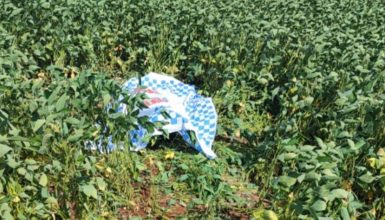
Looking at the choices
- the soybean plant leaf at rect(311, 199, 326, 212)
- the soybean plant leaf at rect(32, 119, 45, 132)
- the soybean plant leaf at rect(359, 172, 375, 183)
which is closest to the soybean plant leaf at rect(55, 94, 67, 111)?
the soybean plant leaf at rect(32, 119, 45, 132)

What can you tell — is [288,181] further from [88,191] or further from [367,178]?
[88,191]

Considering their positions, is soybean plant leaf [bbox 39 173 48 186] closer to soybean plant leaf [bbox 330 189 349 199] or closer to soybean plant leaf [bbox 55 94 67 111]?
soybean plant leaf [bbox 55 94 67 111]

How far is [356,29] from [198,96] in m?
1.94

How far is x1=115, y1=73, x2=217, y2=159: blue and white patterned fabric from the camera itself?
400 cm

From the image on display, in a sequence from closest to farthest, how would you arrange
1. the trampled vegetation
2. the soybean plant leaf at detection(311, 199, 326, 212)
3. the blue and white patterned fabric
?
1. the soybean plant leaf at detection(311, 199, 326, 212)
2. the trampled vegetation
3. the blue and white patterned fabric

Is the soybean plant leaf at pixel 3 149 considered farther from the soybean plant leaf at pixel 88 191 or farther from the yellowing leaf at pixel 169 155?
the yellowing leaf at pixel 169 155

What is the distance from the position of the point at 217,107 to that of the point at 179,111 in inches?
25.9

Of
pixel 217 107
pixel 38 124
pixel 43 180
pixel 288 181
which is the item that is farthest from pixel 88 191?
pixel 217 107

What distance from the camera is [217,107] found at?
4660mm

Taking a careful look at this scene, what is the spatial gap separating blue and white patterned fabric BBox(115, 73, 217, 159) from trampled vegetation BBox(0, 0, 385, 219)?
14 cm

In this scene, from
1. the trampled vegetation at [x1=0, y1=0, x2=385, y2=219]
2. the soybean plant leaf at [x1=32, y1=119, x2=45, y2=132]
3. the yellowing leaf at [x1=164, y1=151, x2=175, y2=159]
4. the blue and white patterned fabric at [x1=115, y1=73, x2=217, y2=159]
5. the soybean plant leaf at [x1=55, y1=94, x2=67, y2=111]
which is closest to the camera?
the soybean plant leaf at [x1=32, y1=119, x2=45, y2=132]

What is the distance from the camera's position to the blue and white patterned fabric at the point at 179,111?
4004 millimetres

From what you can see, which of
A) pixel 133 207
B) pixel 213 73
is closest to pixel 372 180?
pixel 133 207

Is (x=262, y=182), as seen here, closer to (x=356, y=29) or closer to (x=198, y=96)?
(x=198, y=96)
